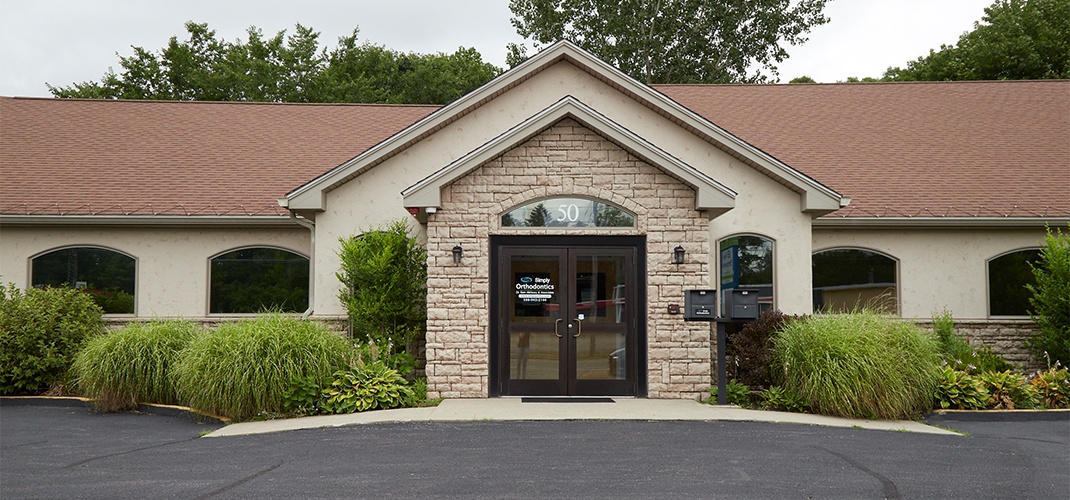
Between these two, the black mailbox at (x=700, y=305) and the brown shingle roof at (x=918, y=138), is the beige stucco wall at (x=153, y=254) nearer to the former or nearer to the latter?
the black mailbox at (x=700, y=305)

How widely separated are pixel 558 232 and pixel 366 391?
3.70 m

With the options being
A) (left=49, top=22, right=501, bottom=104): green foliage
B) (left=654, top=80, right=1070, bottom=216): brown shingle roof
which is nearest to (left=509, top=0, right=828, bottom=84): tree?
(left=49, top=22, right=501, bottom=104): green foliage

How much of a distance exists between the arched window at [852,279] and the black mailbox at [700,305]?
4339 mm

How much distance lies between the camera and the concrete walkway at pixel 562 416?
1010cm

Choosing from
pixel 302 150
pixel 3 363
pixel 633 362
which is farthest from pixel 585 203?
pixel 3 363

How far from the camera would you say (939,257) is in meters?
15.3

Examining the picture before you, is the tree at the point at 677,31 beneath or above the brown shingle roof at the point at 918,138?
above

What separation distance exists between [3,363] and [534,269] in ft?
28.8

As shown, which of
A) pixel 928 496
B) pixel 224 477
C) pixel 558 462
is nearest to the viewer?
pixel 928 496

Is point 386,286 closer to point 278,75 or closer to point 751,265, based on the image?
point 751,265

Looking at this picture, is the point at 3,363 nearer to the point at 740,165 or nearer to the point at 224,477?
the point at 224,477

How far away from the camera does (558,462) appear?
783cm

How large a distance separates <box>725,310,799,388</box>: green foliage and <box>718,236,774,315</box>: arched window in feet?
5.87

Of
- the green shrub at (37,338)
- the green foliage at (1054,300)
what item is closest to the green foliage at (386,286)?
the green shrub at (37,338)
